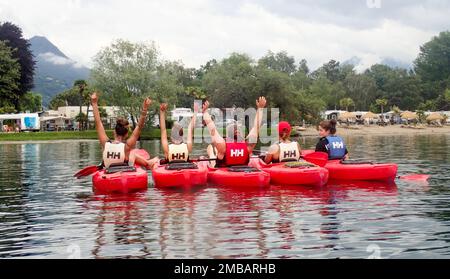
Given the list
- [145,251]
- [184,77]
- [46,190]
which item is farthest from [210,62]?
[145,251]

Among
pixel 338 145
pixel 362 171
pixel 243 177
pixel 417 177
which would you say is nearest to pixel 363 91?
pixel 417 177

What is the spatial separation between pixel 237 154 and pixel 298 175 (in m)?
2.02

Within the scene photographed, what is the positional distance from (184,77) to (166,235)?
13074 centimetres

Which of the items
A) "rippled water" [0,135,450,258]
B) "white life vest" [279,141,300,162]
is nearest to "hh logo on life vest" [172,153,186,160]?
"rippled water" [0,135,450,258]

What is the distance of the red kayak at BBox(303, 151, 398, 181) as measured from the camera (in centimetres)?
1791

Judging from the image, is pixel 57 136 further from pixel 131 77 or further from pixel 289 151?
pixel 289 151

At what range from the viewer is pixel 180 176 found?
1666cm

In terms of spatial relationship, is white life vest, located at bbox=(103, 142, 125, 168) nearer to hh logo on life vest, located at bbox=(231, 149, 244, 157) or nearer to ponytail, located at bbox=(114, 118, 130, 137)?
ponytail, located at bbox=(114, 118, 130, 137)

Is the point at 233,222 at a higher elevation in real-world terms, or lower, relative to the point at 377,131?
lower

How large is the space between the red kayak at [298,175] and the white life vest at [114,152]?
4.31m

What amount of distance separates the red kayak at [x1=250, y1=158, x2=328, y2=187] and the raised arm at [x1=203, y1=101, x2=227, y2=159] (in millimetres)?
1519

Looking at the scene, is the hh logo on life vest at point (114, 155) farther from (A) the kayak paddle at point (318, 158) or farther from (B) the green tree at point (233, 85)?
(B) the green tree at point (233, 85)

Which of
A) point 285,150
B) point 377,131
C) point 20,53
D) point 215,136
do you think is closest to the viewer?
point 215,136
